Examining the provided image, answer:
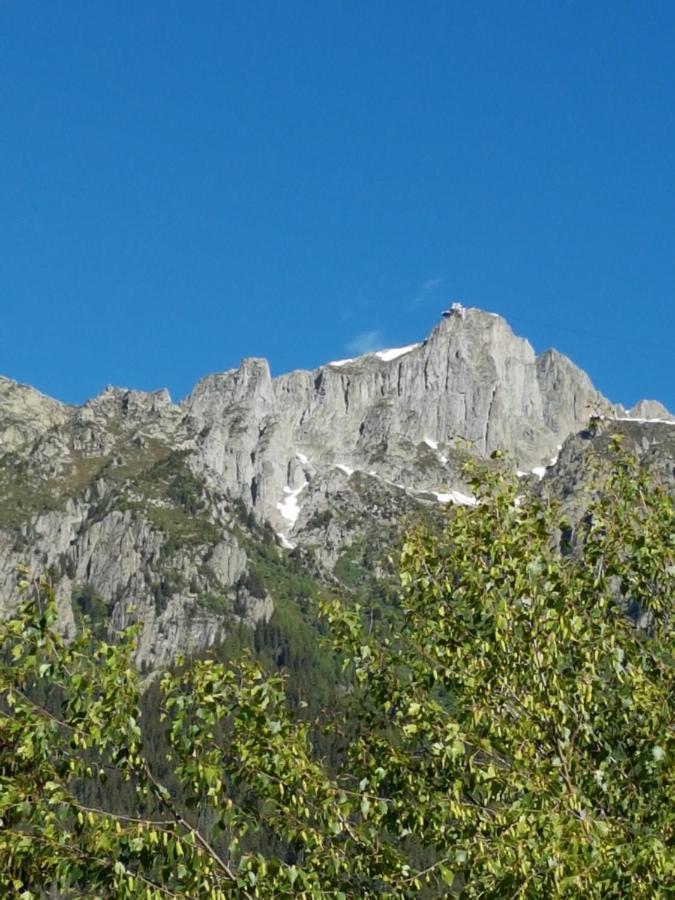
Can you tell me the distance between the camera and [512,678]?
Result: 19.0 meters

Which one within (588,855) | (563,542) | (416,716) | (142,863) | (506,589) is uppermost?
(563,542)

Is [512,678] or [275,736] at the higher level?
[512,678]

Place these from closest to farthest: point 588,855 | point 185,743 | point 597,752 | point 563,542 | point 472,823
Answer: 1. point 588,855
2. point 185,743
3. point 472,823
4. point 597,752
5. point 563,542

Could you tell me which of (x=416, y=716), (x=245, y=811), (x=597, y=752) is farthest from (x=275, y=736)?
(x=597, y=752)

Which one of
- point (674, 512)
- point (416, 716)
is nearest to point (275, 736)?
point (416, 716)

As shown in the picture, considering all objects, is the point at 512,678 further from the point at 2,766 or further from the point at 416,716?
the point at 2,766

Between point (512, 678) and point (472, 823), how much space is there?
2.56 meters

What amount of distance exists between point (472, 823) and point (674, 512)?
8.16 m

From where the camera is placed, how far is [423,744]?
67.3ft

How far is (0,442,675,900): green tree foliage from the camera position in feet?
51.7

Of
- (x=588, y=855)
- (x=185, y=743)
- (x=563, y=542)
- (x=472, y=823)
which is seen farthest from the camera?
(x=563, y=542)

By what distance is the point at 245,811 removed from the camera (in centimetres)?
1773

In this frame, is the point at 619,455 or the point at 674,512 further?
the point at 619,455

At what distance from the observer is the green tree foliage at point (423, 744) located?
51.7ft
